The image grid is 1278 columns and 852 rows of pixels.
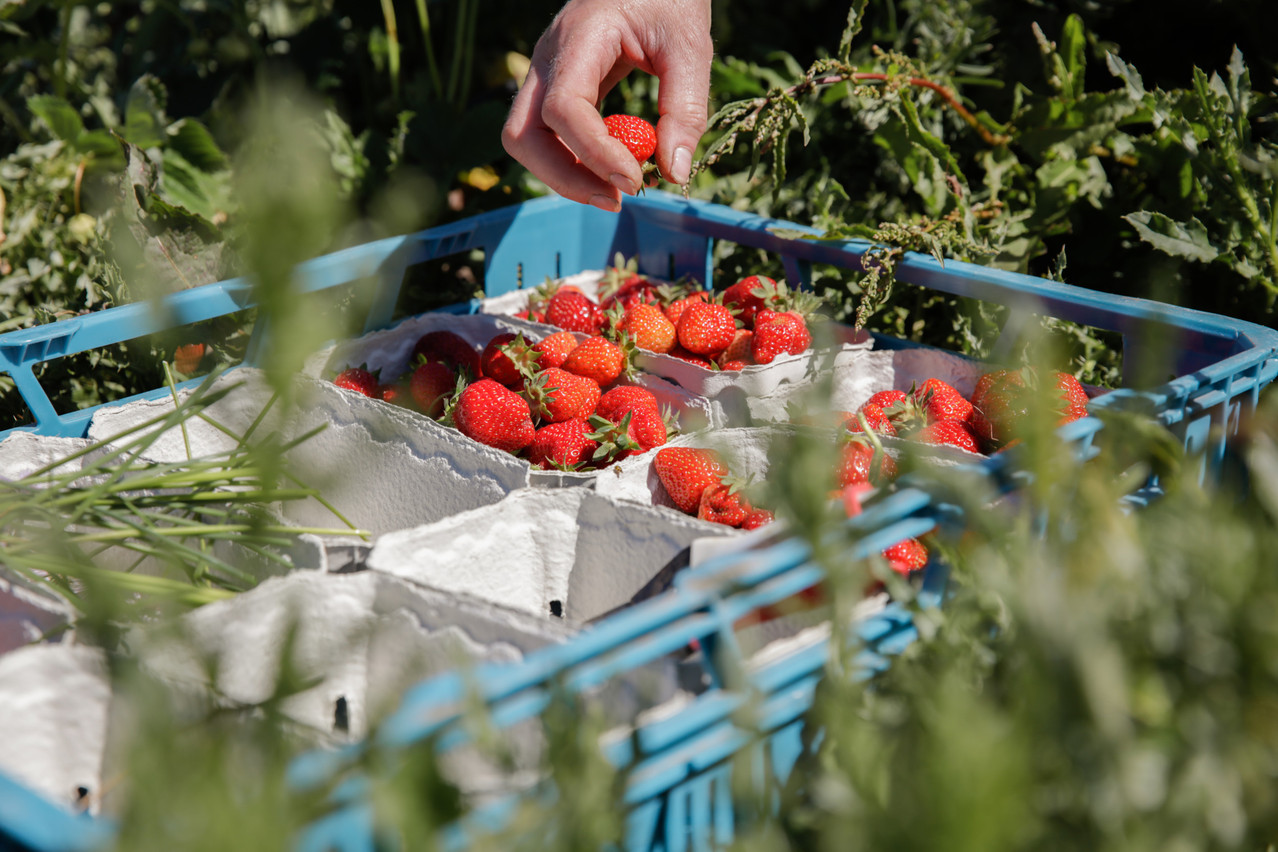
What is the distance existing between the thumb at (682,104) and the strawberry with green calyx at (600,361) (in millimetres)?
274

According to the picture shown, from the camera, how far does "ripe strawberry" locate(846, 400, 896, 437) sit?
1.37 metres

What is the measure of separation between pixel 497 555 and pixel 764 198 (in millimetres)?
1377

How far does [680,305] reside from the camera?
1722 mm

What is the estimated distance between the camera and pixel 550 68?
5.09 ft

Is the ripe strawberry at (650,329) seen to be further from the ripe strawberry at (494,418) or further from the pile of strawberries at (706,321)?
the ripe strawberry at (494,418)

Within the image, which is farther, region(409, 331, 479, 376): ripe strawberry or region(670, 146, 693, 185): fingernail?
region(409, 331, 479, 376): ripe strawberry

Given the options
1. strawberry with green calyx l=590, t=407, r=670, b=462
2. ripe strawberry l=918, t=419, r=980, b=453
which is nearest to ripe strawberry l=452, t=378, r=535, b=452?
strawberry with green calyx l=590, t=407, r=670, b=462

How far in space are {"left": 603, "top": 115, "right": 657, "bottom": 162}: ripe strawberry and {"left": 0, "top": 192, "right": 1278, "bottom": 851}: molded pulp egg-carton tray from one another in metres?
0.26

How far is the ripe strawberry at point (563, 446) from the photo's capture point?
142 centimetres

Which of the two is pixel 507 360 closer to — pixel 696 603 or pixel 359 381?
pixel 359 381

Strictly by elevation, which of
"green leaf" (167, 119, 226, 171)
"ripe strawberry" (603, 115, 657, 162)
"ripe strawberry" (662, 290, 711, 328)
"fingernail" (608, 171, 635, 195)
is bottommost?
"ripe strawberry" (662, 290, 711, 328)

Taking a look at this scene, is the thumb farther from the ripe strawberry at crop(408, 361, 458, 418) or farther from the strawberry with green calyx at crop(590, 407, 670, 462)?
the ripe strawberry at crop(408, 361, 458, 418)

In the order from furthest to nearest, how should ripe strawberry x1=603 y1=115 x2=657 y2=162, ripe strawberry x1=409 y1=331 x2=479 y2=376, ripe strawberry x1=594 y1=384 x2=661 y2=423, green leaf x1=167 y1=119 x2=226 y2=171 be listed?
green leaf x1=167 y1=119 x2=226 y2=171 < ripe strawberry x1=409 y1=331 x2=479 y2=376 < ripe strawberry x1=603 y1=115 x2=657 y2=162 < ripe strawberry x1=594 y1=384 x2=661 y2=423

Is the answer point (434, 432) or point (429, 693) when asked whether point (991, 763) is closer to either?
point (429, 693)
